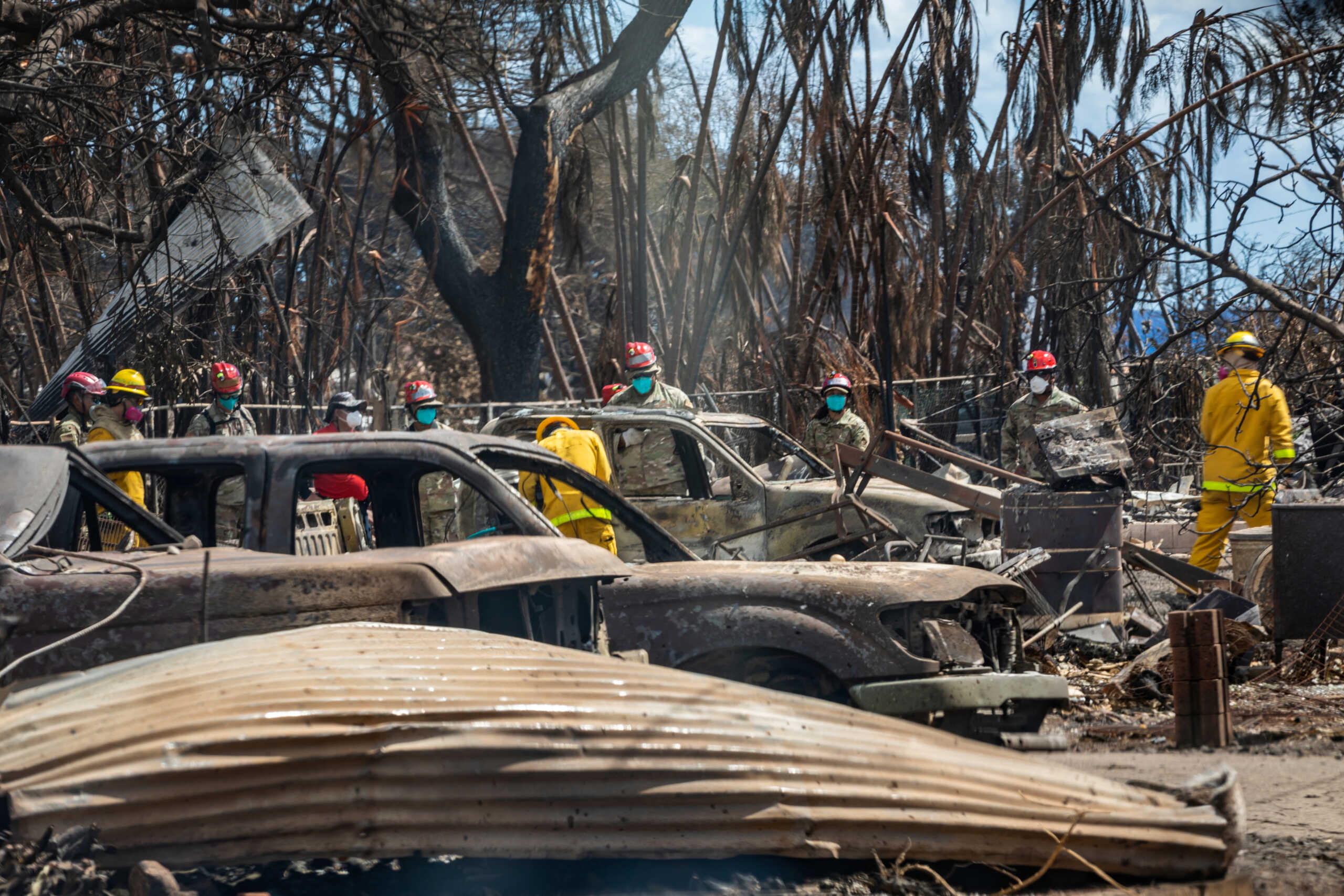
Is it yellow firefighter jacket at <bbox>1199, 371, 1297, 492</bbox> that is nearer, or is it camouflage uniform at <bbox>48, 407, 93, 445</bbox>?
yellow firefighter jacket at <bbox>1199, 371, 1297, 492</bbox>

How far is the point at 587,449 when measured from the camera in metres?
6.89

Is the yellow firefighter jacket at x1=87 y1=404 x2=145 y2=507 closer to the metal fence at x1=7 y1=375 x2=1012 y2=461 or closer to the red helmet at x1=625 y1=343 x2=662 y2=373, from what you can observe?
the red helmet at x1=625 y1=343 x2=662 y2=373

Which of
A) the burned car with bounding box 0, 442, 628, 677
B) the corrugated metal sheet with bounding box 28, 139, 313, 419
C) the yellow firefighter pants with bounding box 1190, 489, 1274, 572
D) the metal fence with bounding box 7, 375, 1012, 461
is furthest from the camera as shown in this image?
the metal fence with bounding box 7, 375, 1012, 461

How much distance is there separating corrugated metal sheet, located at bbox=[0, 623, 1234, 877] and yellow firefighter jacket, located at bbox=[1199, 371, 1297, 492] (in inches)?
229

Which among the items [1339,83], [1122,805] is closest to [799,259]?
[1339,83]

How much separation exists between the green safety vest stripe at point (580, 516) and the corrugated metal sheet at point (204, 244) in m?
2.97

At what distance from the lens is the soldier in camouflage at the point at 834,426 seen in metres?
11.4

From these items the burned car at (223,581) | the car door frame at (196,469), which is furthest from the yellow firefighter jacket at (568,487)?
the car door frame at (196,469)

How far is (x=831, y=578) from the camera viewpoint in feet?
16.7

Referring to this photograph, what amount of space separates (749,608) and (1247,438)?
5.54 meters

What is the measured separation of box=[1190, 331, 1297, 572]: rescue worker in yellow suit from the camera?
341 inches

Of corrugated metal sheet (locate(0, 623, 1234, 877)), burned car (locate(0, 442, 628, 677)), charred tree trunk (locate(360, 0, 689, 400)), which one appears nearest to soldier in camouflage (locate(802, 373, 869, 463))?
charred tree trunk (locate(360, 0, 689, 400))

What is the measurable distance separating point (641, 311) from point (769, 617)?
13314 mm

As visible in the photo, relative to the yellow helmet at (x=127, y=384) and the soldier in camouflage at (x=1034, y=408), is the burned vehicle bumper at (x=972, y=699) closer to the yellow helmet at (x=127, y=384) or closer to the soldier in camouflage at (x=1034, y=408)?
the soldier in camouflage at (x=1034, y=408)
